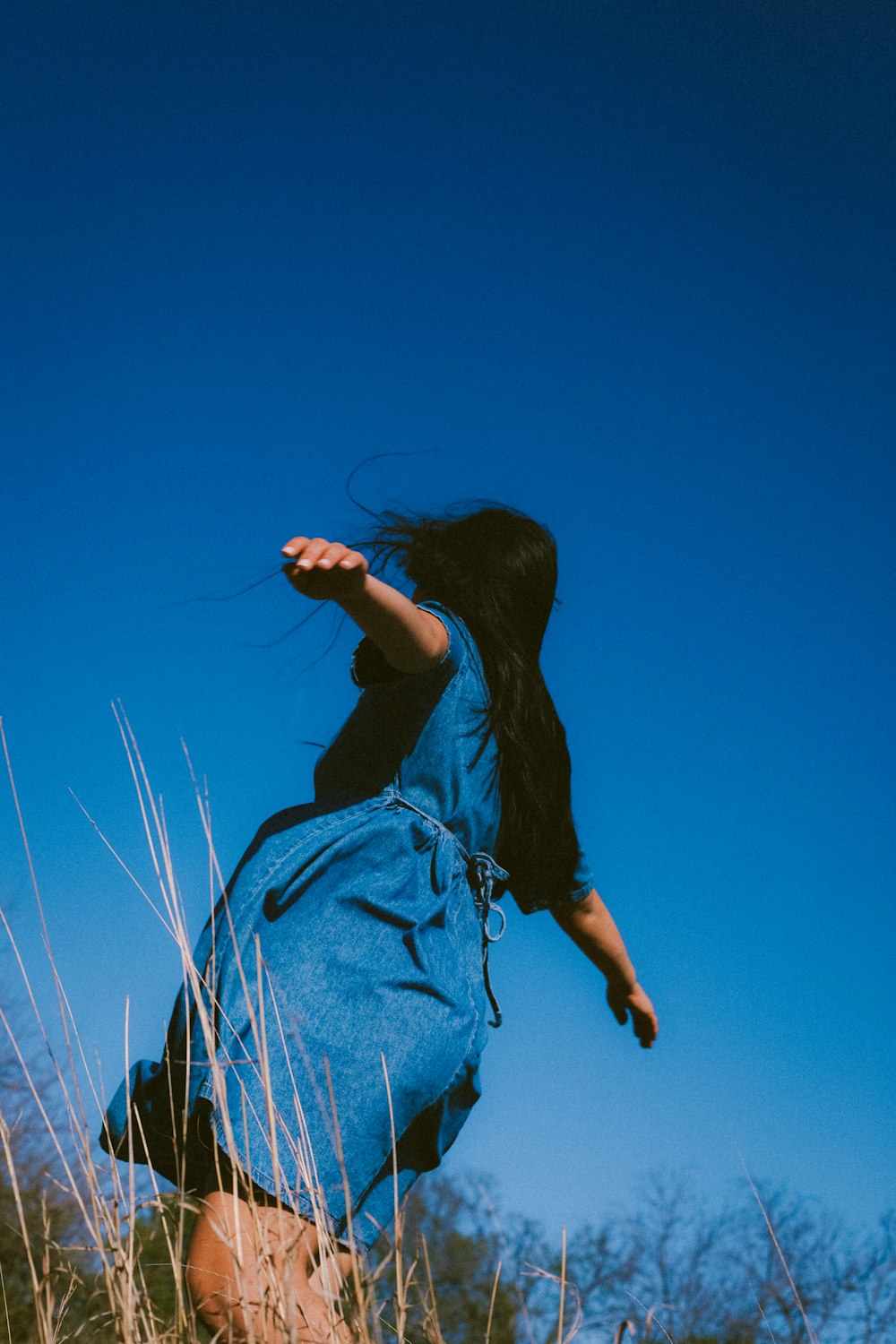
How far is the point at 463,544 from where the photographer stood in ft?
6.43

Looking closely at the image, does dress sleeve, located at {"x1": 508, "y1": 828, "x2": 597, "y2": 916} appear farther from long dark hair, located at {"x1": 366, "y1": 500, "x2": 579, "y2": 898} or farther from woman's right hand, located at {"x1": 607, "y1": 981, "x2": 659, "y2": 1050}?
woman's right hand, located at {"x1": 607, "y1": 981, "x2": 659, "y2": 1050}

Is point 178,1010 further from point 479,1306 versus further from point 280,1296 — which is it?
point 479,1306

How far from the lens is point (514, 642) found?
186cm

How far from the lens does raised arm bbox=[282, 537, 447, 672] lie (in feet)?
4.25

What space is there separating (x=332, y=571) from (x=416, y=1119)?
2.63ft

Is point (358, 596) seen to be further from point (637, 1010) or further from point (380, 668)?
point (637, 1010)

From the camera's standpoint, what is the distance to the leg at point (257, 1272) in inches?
42.0

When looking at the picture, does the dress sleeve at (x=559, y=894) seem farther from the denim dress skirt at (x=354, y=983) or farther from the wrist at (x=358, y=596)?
the wrist at (x=358, y=596)

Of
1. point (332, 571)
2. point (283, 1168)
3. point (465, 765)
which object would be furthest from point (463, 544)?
point (283, 1168)

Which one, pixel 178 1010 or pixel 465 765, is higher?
pixel 465 765

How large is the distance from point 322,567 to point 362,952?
532 mm

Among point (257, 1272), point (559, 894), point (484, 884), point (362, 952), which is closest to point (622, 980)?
point (559, 894)

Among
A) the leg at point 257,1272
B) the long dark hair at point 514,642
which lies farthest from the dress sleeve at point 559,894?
the leg at point 257,1272

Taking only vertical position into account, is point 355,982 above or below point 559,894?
below
